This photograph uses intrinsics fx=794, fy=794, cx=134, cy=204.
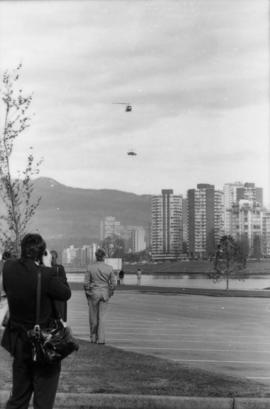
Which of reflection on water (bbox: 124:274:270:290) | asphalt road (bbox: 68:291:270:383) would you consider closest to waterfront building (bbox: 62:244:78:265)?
reflection on water (bbox: 124:274:270:290)

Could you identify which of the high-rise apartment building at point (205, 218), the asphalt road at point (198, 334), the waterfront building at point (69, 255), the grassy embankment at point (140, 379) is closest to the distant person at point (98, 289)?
the asphalt road at point (198, 334)

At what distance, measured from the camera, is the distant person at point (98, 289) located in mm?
13516

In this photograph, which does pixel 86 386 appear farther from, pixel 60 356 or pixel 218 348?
pixel 218 348

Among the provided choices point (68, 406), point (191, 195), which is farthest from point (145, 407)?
point (191, 195)

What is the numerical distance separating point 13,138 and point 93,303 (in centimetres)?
476

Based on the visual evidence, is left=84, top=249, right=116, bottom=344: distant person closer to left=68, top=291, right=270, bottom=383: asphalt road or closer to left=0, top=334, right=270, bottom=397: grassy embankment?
left=68, top=291, right=270, bottom=383: asphalt road

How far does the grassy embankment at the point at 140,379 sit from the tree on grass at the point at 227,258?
36779 millimetres

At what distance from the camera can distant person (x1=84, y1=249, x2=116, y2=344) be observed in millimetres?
13516

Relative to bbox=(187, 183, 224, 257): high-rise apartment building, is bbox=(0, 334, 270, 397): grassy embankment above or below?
below

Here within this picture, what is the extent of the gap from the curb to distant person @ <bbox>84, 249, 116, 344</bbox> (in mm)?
5567

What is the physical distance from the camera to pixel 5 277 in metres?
5.83

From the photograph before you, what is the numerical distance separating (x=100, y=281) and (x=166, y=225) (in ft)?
501

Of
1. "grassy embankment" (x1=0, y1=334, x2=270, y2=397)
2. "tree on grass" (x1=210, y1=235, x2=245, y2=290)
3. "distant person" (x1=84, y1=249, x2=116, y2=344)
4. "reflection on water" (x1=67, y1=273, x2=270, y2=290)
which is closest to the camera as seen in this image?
"grassy embankment" (x1=0, y1=334, x2=270, y2=397)

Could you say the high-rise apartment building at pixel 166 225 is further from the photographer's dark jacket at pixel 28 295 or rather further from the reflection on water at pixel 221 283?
the photographer's dark jacket at pixel 28 295
